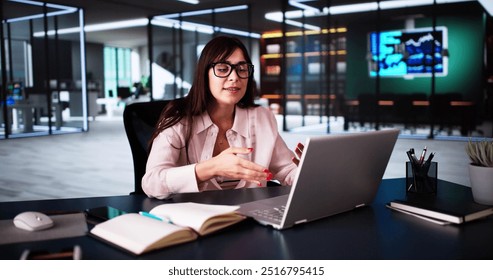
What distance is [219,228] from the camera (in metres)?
1.16

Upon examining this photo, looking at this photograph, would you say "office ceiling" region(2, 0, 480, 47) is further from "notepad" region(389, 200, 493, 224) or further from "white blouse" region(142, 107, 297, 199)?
"notepad" region(389, 200, 493, 224)

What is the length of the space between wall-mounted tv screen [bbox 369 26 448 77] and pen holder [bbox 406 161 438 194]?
886cm

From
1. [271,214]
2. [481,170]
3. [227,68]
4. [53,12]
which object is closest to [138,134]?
[227,68]

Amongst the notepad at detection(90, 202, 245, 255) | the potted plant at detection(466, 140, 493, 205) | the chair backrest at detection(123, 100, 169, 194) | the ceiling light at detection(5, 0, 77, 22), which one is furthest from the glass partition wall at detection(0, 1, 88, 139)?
the potted plant at detection(466, 140, 493, 205)

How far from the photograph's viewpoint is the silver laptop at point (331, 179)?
3.69ft

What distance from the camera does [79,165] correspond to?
256 inches

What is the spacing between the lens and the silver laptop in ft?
3.69

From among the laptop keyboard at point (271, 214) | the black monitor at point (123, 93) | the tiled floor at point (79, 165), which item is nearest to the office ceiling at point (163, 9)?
the black monitor at point (123, 93)

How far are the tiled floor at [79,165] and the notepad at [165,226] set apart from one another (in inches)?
93.7

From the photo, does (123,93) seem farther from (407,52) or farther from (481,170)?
(481,170)

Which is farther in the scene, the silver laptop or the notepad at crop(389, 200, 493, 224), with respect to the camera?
the notepad at crop(389, 200, 493, 224)
